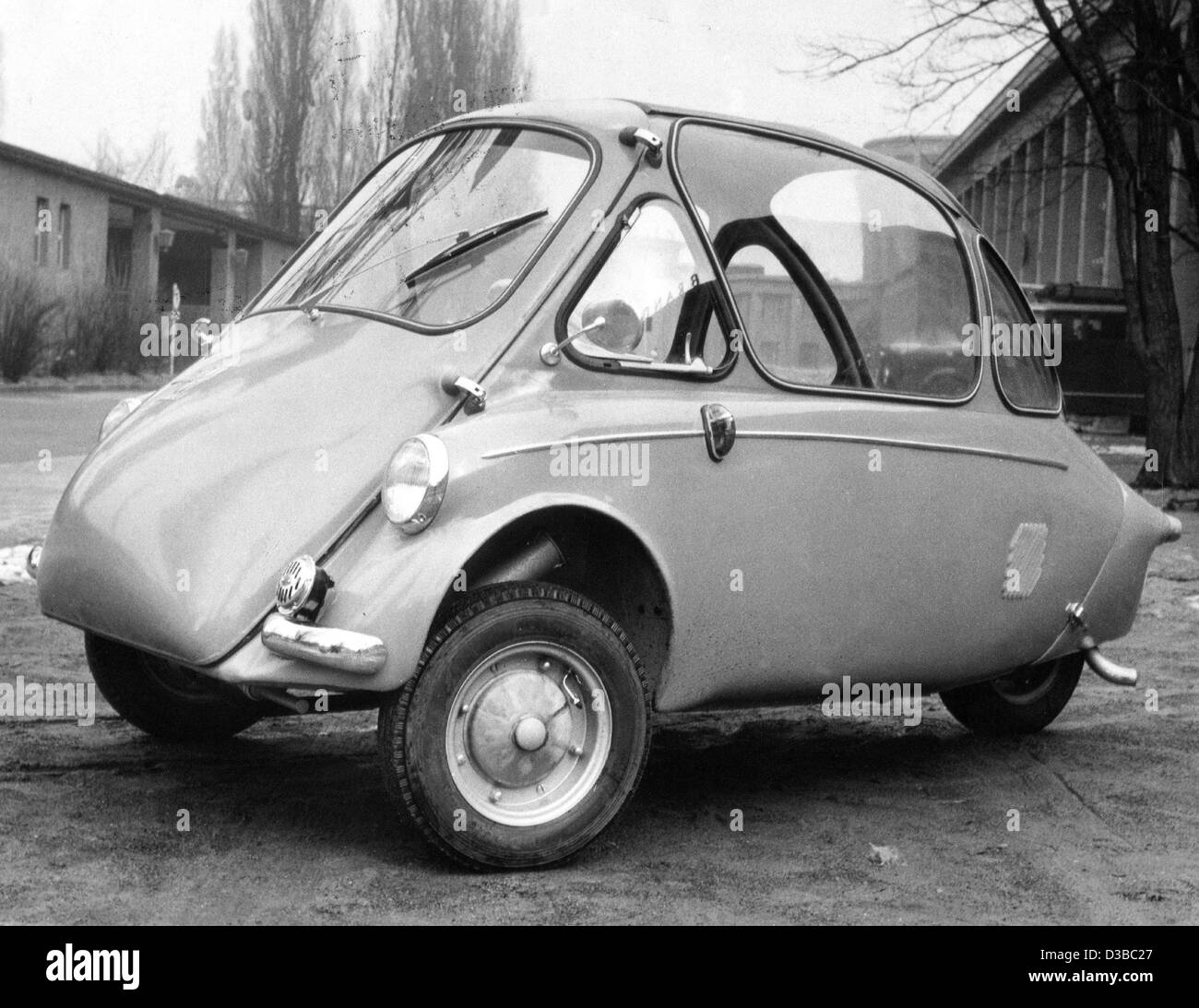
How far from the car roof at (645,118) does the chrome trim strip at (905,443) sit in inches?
32.7

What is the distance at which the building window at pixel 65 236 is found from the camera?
43.1 meters

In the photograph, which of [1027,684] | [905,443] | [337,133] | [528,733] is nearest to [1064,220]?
[337,133]

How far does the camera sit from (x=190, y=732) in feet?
19.3

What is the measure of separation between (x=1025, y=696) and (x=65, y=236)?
1577 inches

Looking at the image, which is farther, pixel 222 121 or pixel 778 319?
pixel 222 121

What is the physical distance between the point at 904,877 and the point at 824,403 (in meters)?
1.35

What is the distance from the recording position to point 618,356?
4.82m

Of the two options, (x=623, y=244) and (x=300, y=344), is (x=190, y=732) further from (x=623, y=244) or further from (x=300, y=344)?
(x=623, y=244)

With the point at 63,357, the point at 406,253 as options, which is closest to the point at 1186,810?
the point at 406,253

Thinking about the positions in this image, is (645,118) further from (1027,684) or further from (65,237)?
(65,237)

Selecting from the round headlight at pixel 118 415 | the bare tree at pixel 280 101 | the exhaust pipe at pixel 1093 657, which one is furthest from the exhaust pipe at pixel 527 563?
the bare tree at pixel 280 101

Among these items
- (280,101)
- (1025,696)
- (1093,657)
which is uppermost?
(280,101)

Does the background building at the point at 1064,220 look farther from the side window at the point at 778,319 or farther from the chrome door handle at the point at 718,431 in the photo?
the chrome door handle at the point at 718,431

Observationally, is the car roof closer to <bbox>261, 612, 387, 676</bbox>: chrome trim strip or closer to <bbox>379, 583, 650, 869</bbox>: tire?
<bbox>379, 583, 650, 869</bbox>: tire
